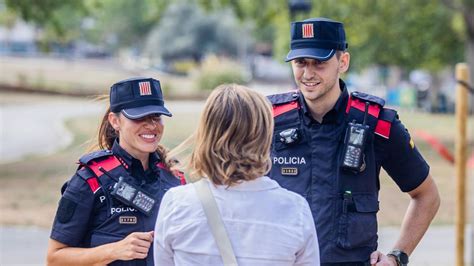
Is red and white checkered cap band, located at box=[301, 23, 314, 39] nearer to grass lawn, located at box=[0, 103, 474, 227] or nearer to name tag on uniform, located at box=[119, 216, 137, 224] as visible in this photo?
name tag on uniform, located at box=[119, 216, 137, 224]

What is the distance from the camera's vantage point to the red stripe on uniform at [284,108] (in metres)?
4.12

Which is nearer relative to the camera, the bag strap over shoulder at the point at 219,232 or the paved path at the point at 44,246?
the bag strap over shoulder at the point at 219,232

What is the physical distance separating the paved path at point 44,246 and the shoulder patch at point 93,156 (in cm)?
657

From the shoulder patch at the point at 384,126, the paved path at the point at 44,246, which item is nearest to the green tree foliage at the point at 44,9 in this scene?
the paved path at the point at 44,246

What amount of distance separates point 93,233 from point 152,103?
1.83 ft

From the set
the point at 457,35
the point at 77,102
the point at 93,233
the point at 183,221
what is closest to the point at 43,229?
the point at 93,233

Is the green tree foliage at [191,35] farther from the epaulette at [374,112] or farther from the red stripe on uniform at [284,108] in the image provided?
the epaulette at [374,112]

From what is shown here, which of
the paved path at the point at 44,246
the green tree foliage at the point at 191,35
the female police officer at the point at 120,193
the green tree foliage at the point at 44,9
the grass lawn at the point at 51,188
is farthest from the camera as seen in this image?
the green tree foliage at the point at 191,35

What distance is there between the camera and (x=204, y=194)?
3004mm

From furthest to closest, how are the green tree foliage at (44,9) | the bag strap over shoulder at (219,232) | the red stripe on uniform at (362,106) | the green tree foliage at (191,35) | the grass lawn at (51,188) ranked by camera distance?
the green tree foliage at (191,35)
the green tree foliage at (44,9)
the grass lawn at (51,188)
the red stripe on uniform at (362,106)
the bag strap over shoulder at (219,232)

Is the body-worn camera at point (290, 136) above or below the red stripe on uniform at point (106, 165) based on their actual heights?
above

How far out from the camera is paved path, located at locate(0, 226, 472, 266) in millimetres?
10539

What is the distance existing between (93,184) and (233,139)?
40.1 inches

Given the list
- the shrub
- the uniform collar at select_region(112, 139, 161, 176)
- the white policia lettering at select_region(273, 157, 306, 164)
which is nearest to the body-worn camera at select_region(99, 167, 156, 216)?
the uniform collar at select_region(112, 139, 161, 176)
